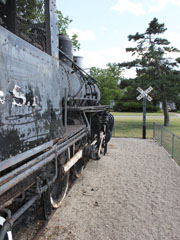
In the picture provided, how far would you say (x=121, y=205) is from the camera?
382cm

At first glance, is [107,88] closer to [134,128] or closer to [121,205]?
[134,128]

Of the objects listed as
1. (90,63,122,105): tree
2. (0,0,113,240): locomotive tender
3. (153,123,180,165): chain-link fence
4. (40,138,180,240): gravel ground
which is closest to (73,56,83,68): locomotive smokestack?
(40,138,180,240): gravel ground

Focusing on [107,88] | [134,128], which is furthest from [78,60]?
[107,88]

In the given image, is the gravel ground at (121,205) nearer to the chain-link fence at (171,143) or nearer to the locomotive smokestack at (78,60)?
the chain-link fence at (171,143)

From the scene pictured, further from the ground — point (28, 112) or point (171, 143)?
point (28, 112)

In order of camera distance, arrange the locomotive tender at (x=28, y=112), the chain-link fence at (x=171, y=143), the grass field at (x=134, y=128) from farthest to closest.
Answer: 1. the grass field at (x=134, y=128)
2. the chain-link fence at (x=171, y=143)
3. the locomotive tender at (x=28, y=112)

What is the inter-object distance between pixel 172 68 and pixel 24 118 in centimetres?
1700

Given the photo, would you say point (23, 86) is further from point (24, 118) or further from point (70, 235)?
point (70, 235)

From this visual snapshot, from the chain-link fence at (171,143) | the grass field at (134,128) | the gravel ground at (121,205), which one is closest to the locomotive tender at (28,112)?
the gravel ground at (121,205)

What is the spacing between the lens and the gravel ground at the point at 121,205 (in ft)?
9.85

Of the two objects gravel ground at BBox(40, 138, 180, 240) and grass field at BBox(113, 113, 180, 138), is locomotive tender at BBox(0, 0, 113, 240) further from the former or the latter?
grass field at BBox(113, 113, 180, 138)

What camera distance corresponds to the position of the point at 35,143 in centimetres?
208

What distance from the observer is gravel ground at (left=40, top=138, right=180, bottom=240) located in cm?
300

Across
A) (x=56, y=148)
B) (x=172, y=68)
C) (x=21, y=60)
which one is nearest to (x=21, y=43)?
(x=21, y=60)
